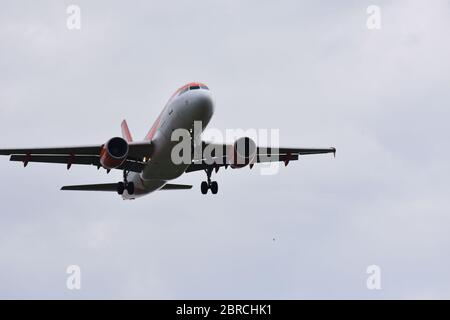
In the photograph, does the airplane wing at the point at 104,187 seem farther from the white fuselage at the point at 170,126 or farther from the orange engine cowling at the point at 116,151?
the orange engine cowling at the point at 116,151

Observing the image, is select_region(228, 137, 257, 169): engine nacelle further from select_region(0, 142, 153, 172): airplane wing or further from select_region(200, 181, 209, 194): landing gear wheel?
select_region(0, 142, 153, 172): airplane wing

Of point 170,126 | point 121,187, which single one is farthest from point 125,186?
point 170,126

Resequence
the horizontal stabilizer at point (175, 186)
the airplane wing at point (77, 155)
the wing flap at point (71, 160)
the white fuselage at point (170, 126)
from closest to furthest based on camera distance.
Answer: the white fuselage at point (170, 126), the airplane wing at point (77, 155), the wing flap at point (71, 160), the horizontal stabilizer at point (175, 186)

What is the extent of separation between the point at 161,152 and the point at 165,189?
37.5 feet

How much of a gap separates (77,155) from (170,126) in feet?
24.9

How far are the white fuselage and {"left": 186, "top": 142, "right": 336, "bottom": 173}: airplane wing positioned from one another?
3.05m

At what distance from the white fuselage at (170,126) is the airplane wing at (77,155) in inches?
26.3

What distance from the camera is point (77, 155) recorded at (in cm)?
5531

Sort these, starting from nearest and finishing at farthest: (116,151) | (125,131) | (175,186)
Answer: (116,151) → (175,186) → (125,131)

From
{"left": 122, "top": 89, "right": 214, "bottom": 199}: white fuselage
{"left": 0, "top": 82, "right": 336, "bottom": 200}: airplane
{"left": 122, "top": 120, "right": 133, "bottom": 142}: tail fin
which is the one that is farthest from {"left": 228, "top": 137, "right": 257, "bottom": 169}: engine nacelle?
{"left": 122, "top": 120, "right": 133, "bottom": 142}: tail fin

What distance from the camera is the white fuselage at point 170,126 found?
1953 inches

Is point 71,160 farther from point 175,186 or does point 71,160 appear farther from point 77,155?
point 175,186

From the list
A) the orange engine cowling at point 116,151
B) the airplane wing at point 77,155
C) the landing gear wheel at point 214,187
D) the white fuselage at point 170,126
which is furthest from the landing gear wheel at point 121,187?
the landing gear wheel at point 214,187

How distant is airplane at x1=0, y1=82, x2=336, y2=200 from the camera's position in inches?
1977
